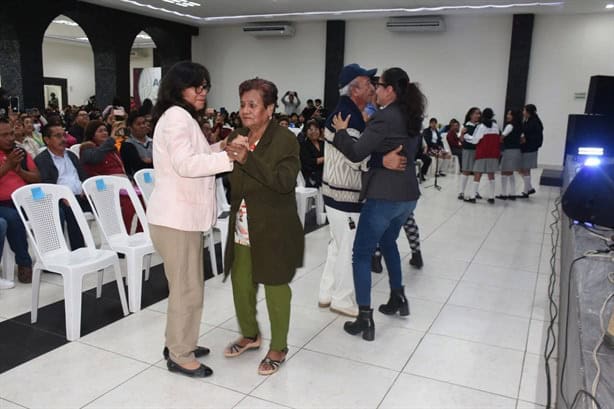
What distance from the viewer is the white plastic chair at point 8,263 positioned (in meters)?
3.69

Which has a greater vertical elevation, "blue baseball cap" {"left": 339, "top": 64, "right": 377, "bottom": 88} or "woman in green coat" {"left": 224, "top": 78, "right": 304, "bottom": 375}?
"blue baseball cap" {"left": 339, "top": 64, "right": 377, "bottom": 88}

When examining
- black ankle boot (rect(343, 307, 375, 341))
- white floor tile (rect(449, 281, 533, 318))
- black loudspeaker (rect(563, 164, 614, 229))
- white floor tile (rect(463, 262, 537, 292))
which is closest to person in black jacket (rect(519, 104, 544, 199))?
white floor tile (rect(463, 262, 537, 292))

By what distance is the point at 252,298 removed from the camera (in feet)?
8.68

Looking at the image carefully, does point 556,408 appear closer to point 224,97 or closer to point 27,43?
point 27,43

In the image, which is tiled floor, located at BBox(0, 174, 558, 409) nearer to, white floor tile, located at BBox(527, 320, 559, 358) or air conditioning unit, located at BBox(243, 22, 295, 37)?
white floor tile, located at BBox(527, 320, 559, 358)

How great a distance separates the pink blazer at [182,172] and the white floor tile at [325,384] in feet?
2.72

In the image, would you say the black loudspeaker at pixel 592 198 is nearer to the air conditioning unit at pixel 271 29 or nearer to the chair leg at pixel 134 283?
the chair leg at pixel 134 283

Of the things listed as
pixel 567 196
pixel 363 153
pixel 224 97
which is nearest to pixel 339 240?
pixel 363 153

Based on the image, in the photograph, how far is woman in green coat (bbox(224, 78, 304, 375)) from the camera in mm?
2344

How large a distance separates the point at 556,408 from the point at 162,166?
1988mm

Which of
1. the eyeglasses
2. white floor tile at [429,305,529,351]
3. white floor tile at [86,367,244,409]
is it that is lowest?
white floor tile at [86,367,244,409]

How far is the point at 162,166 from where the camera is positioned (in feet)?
7.42

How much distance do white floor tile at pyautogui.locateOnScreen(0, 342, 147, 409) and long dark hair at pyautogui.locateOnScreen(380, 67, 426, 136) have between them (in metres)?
1.88

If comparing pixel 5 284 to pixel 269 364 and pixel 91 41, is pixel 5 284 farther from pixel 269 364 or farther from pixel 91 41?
pixel 91 41
